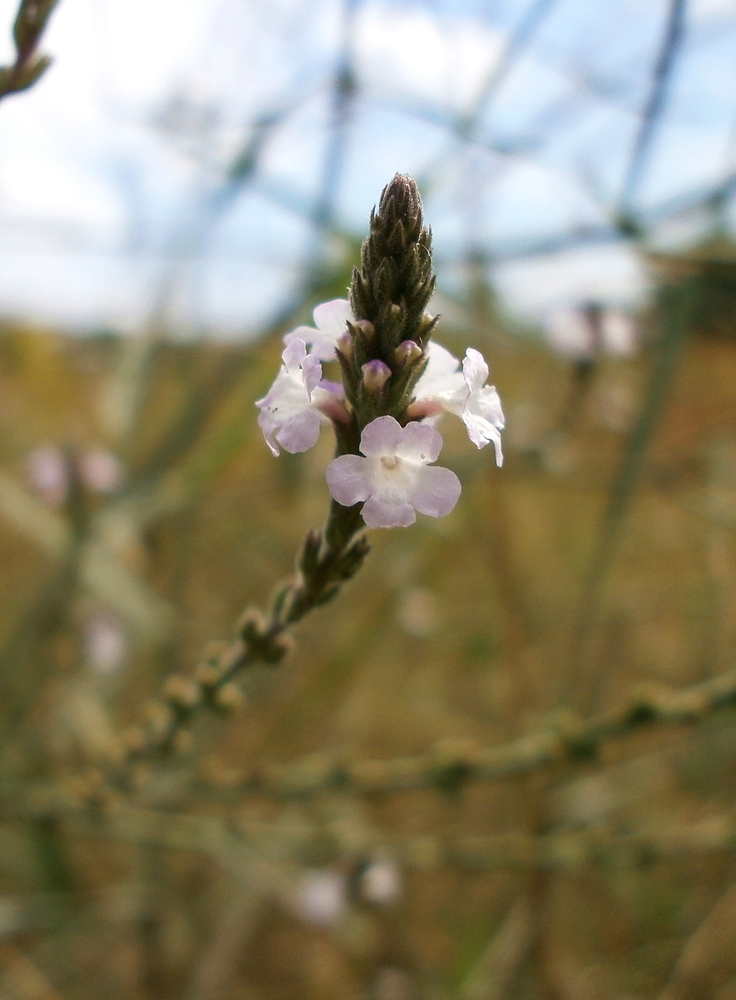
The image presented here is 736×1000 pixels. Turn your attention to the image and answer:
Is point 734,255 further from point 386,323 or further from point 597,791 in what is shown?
point 597,791

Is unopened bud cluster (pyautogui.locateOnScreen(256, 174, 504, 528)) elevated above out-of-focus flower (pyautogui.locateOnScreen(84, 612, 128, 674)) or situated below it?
below

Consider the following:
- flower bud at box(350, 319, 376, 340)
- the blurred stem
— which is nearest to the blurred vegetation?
the blurred stem

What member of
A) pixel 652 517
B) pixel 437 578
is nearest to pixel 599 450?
pixel 652 517

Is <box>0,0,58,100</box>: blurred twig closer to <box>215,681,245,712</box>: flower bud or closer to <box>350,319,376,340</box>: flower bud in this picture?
<box>350,319,376,340</box>: flower bud

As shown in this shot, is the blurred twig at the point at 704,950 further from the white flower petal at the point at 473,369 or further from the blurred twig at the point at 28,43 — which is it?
the blurred twig at the point at 28,43

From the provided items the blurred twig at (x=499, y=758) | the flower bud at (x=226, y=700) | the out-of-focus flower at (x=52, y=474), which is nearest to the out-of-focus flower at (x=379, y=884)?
the blurred twig at (x=499, y=758)
